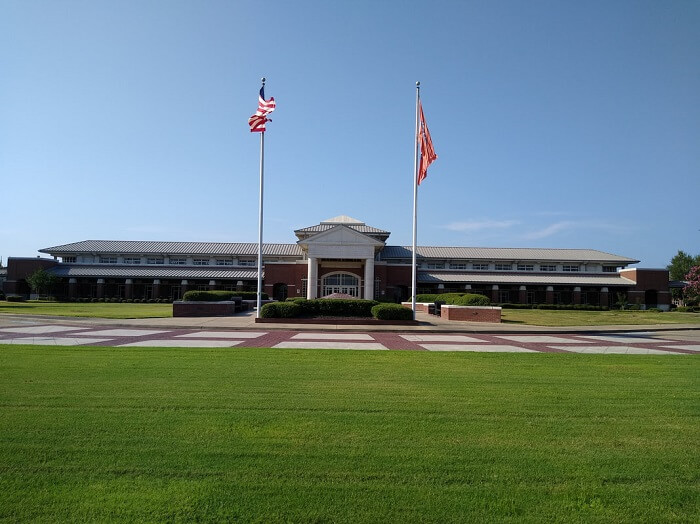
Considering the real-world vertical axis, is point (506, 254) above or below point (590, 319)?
above

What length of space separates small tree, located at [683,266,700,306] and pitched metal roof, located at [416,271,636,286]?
19.5 feet

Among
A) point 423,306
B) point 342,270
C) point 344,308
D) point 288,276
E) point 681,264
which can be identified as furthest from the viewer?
point 681,264

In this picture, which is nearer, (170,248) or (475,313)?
(475,313)

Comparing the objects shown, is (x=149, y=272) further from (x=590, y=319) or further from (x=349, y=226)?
(x=590, y=319)

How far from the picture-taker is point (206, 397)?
634cm

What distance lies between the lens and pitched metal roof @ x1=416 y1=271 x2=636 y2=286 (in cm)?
5456

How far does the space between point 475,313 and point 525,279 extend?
2979 cm

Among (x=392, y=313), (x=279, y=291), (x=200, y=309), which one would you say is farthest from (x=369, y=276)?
(x=392, y=313)

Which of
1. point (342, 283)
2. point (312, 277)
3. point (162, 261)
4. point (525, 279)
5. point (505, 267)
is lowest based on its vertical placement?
point (342, 283)

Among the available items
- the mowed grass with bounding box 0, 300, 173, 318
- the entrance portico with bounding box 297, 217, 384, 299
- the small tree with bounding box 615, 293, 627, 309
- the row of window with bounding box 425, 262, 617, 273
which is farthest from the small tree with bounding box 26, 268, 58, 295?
the small tree with bounding box 615, 293, 627, 309

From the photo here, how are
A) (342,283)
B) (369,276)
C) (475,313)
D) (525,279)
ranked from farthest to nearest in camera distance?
(525,279), (342,283), (369,276), (475,313)

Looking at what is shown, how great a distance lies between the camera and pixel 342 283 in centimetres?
5159

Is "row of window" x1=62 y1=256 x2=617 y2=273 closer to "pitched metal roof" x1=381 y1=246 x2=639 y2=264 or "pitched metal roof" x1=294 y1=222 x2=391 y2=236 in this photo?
"pitched metal roof" x1=381 y1=246 x2=639 y2=264

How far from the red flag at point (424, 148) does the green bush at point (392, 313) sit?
21.9 ft
